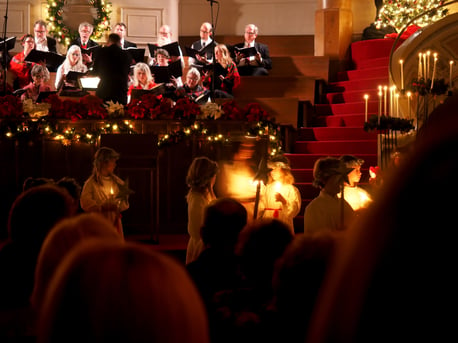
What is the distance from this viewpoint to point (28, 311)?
203cm

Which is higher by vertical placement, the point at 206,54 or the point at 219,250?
the point at 206,54

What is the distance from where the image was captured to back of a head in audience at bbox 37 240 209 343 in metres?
0.86

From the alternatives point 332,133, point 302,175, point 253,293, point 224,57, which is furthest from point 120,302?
point 224,57

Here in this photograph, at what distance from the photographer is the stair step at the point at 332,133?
999 centimetres

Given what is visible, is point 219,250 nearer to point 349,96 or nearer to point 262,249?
point 262,249

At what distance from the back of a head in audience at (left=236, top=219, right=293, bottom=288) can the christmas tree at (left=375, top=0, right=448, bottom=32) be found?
37.3ft

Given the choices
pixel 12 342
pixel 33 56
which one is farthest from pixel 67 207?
pixel 33 56

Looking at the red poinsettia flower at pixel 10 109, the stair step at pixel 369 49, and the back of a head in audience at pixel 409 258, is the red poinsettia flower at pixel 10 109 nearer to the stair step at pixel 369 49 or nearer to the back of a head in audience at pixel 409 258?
the stair step at pixel 369 49

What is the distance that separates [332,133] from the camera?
10.2 meters

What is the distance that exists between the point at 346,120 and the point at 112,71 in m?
3.86

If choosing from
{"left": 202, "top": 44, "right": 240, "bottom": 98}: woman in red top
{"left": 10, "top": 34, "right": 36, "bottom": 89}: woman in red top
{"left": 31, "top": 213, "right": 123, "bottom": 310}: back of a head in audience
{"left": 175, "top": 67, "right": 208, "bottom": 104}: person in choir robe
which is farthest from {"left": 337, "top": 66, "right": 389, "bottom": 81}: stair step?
{"left": 31, "top": 213, "right": 123, "bottom": 310}: back of a head in audience

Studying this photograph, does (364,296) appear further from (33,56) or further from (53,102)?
(33,56)

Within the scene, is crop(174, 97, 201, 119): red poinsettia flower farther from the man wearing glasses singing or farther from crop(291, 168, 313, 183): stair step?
the man wearing glasses singing

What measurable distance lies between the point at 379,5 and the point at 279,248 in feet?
41.1
